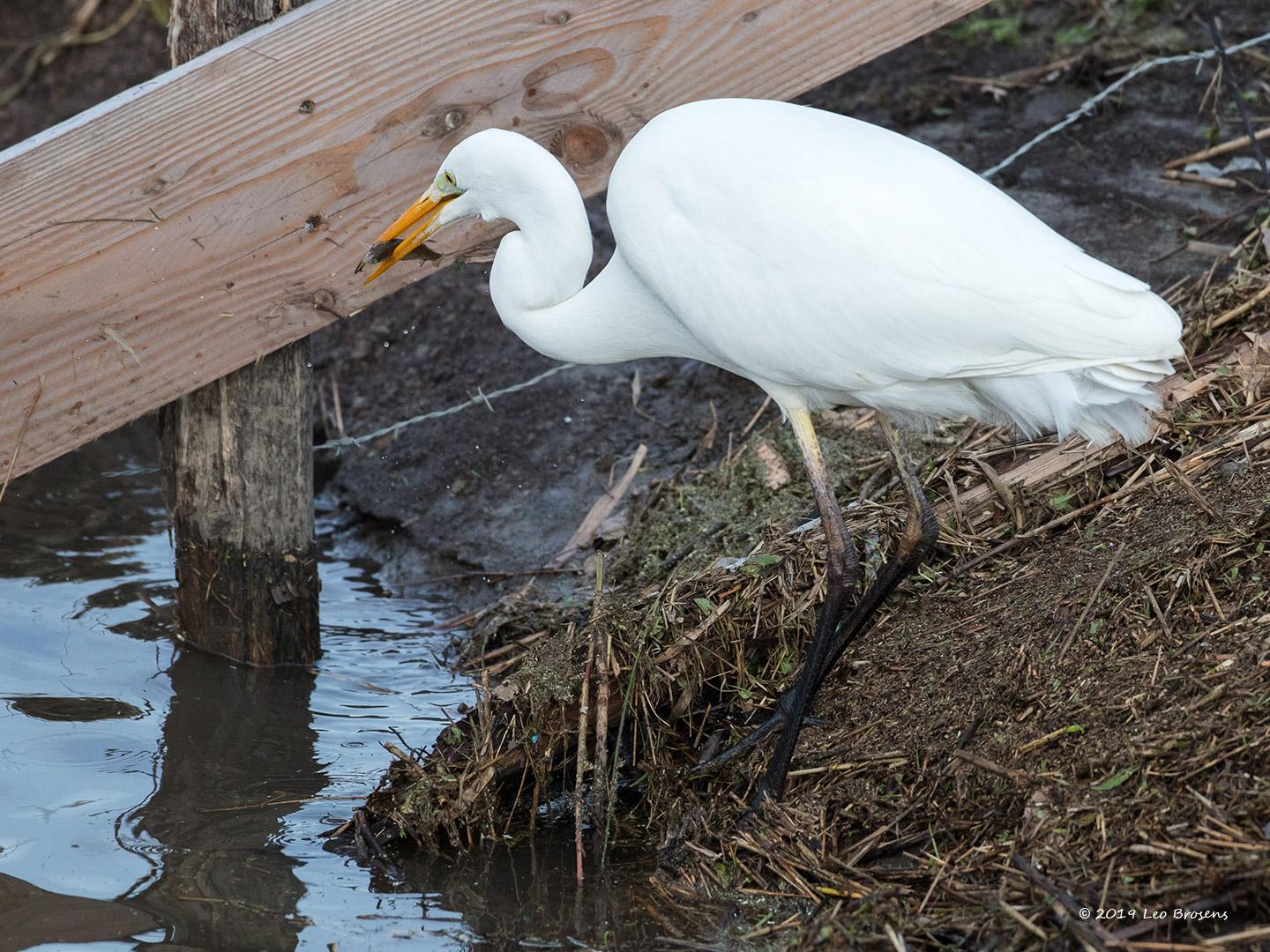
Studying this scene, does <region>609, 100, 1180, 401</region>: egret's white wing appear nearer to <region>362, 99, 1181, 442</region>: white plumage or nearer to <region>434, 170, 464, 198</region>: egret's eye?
<region>362, 99, 1181, 442</region>: white plumage

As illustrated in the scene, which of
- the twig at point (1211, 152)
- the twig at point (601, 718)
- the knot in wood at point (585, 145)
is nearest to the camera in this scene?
the twig at point (601, 718)

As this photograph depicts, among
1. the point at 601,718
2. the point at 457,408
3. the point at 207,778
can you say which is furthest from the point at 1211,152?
the point at 207,778

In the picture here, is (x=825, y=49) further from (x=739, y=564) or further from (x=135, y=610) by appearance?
(x=135, y=610)

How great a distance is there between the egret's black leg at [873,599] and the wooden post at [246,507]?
155 centimetres

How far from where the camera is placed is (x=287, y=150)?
3352 mm

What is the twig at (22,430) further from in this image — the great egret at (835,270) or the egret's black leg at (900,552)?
the egret's black leg at (900,552)

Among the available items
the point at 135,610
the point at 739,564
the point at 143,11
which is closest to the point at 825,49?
the point at 739,564

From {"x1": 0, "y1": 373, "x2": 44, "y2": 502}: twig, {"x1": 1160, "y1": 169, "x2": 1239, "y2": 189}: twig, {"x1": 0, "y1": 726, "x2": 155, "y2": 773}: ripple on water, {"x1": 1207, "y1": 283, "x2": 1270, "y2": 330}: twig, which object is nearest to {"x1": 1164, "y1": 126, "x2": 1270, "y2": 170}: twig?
{"x1": 1160, "y1": 169, "x2": 1239, "y2": 189}: twig

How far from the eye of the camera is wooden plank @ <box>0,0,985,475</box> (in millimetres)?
3283

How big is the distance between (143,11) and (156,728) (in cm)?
566

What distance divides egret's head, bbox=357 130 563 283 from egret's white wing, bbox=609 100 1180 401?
229 mm

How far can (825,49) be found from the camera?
11.3 ft

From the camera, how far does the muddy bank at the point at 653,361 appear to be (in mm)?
5121

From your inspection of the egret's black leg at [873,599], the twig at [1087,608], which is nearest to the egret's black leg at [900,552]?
the egret's black leg at [873,599]
